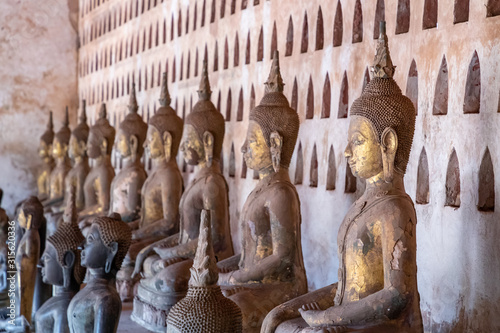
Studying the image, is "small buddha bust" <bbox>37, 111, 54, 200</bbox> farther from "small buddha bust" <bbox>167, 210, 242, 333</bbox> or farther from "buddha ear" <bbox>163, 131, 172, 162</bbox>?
"small buddha bust" <bbox>167, 210, 242, 333</bbox>

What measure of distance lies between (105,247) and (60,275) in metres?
0.46

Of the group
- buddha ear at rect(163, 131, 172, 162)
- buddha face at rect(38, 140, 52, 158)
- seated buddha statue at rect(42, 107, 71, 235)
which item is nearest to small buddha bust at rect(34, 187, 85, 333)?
buddha ear at rect(163, 131, 172, 162)

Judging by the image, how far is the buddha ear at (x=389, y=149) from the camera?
4.11m

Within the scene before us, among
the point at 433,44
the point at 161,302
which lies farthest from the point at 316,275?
the point at 433,44

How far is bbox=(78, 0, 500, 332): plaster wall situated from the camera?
458 cm

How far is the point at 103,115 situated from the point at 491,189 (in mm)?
5987

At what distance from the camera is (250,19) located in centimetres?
777

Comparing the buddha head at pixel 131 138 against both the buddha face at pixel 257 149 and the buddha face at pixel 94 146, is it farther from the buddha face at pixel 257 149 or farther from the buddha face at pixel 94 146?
the buddha face at pixel 257 149

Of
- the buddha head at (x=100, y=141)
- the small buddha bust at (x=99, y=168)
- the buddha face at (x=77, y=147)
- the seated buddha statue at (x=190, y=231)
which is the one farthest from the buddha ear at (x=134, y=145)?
the buddha face at (x=77, y=147)

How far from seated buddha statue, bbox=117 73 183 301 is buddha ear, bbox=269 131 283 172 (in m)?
2.06

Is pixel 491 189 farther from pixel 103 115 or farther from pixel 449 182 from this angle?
pixel 103 115

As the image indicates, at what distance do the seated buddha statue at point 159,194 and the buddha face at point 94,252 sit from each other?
2595 millimetres

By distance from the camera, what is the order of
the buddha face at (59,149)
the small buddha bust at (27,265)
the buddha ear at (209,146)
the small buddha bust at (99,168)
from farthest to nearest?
the buddha face at (59,149) → the small buddha bust at (99,168) → the buddha ear at (209,146) → the small buddha bust at (27,265)

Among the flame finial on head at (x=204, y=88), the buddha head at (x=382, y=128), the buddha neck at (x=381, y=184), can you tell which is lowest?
the buddha neck at (x=381, y=184)
